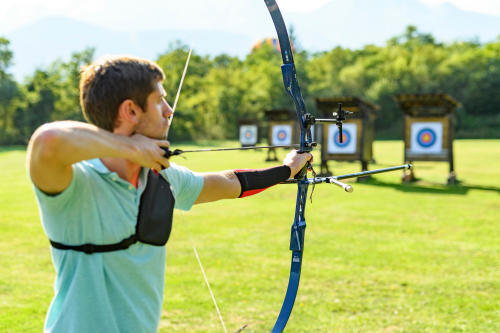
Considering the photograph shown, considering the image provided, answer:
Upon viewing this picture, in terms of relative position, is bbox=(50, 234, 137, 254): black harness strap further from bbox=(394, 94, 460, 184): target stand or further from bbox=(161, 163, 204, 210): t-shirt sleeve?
bbox=(394, 94, 460, 184): target stand

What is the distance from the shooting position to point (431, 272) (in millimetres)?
4094

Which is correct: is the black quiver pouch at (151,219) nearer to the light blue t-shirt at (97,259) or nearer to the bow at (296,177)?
the light blue t-shirt at (97,259)

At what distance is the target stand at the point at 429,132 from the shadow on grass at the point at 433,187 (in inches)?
14.6

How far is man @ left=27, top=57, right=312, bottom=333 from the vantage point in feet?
3.49

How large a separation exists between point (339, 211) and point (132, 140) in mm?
5987

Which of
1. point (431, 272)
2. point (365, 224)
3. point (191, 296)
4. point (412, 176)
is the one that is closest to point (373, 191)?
point (412, 176)

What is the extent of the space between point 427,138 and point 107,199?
9.71 meters

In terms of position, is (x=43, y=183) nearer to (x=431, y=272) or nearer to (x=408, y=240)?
(x=431, y=272)

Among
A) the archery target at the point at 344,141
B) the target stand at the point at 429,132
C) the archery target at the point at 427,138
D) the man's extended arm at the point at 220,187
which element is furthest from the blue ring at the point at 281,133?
the man's extended arm at the point at 220,187

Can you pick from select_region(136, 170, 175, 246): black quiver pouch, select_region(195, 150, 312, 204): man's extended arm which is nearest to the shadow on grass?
select_region(195, 150, 312, 204): man's extended arm

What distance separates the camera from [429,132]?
10078 mm

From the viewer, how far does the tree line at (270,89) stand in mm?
31359

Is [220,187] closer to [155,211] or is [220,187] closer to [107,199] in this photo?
[155,211]

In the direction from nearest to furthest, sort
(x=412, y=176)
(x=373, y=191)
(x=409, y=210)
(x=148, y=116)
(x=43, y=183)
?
(x=43, y=183)
(x=148, y=116)
(x=409, y=210)
(x=373, y=191)
(x=412, y=176)
